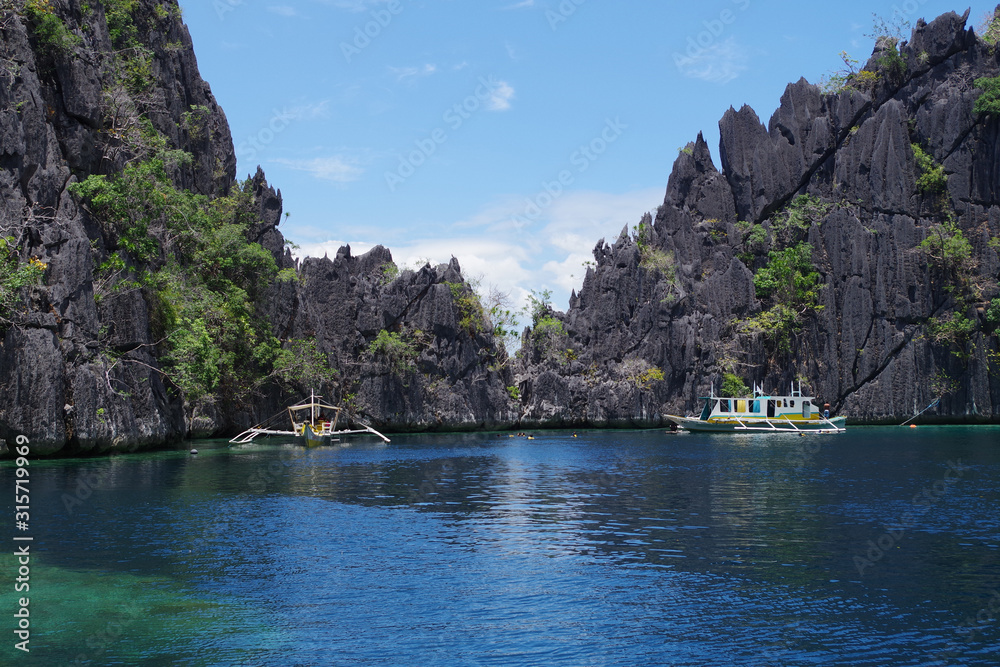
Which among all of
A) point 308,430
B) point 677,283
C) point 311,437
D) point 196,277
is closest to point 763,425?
point 677,283

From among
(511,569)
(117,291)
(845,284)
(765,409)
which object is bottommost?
(511,569)

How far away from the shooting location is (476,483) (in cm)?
3316

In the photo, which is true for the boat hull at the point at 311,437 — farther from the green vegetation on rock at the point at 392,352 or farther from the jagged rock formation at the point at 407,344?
the green vegetation on rock at the point at 392,352

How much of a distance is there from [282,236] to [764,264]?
47.8 metres

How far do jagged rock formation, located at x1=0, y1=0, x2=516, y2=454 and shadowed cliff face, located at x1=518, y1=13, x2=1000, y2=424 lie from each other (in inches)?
583

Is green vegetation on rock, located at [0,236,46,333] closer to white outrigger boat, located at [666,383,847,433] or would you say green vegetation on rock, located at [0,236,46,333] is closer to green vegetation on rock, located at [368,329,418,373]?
green vegetation on rock, located at [368,329,418,373]

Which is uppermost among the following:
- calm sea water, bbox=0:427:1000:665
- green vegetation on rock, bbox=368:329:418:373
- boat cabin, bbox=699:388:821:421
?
green vegetation on rock, bbox=368:329:418:373

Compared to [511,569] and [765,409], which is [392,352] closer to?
[765,409]

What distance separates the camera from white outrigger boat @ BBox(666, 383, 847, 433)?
2768 inches

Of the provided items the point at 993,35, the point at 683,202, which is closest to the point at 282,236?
the point at 683,202

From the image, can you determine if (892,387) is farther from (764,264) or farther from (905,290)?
(764,264)

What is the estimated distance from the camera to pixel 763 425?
71500 mm

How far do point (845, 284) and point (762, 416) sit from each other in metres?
17.5

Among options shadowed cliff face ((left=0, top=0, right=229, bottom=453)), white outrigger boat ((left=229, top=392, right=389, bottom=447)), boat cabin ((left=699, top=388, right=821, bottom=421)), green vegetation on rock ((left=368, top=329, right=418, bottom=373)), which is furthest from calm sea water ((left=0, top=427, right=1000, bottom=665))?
green vegetation on rock ((left=368, top=329, right=418, bottom=373))
